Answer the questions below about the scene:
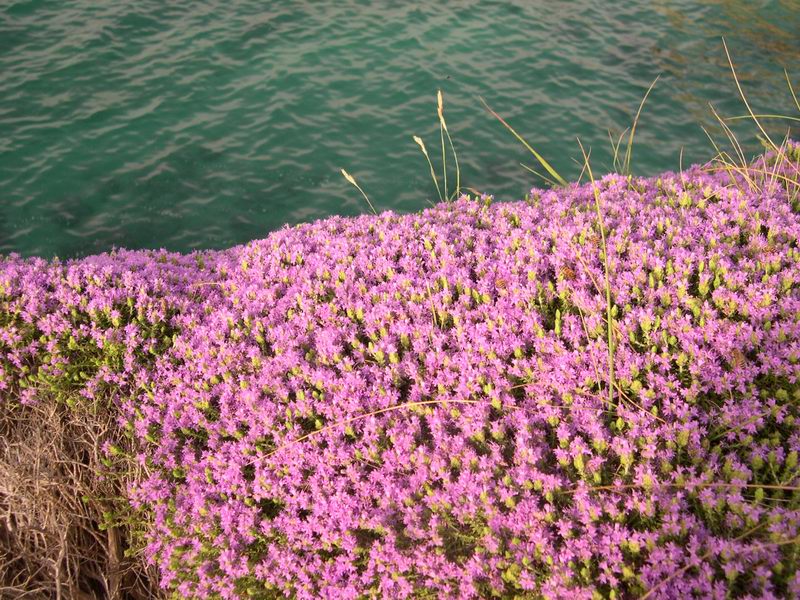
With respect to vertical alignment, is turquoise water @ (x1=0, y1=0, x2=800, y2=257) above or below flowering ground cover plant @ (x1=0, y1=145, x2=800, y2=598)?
below

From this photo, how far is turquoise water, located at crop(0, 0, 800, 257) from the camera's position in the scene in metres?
13.3

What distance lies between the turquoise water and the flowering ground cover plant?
5.79m

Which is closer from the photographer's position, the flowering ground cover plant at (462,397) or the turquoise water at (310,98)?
the flowering ground cover plant at (462,397)

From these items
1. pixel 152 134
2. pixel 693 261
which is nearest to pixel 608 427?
pixel 693 261

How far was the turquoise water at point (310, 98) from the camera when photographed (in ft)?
43.6

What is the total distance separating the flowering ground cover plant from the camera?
451 centimetres

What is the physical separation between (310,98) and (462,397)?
1235cm

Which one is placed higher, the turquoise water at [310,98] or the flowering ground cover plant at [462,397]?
the flowering ground cover plant at [462,397]

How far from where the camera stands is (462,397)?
18.1 feet

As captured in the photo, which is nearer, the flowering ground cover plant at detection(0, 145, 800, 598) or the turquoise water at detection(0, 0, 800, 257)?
the flowering ground cover plant at detection(0, 145, 800, 598)

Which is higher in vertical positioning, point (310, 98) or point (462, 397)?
point (462, 397)

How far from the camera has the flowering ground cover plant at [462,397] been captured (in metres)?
4.51

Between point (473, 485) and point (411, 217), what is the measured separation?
167 inches

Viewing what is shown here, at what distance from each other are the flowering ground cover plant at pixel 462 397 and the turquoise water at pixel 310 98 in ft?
19.0
